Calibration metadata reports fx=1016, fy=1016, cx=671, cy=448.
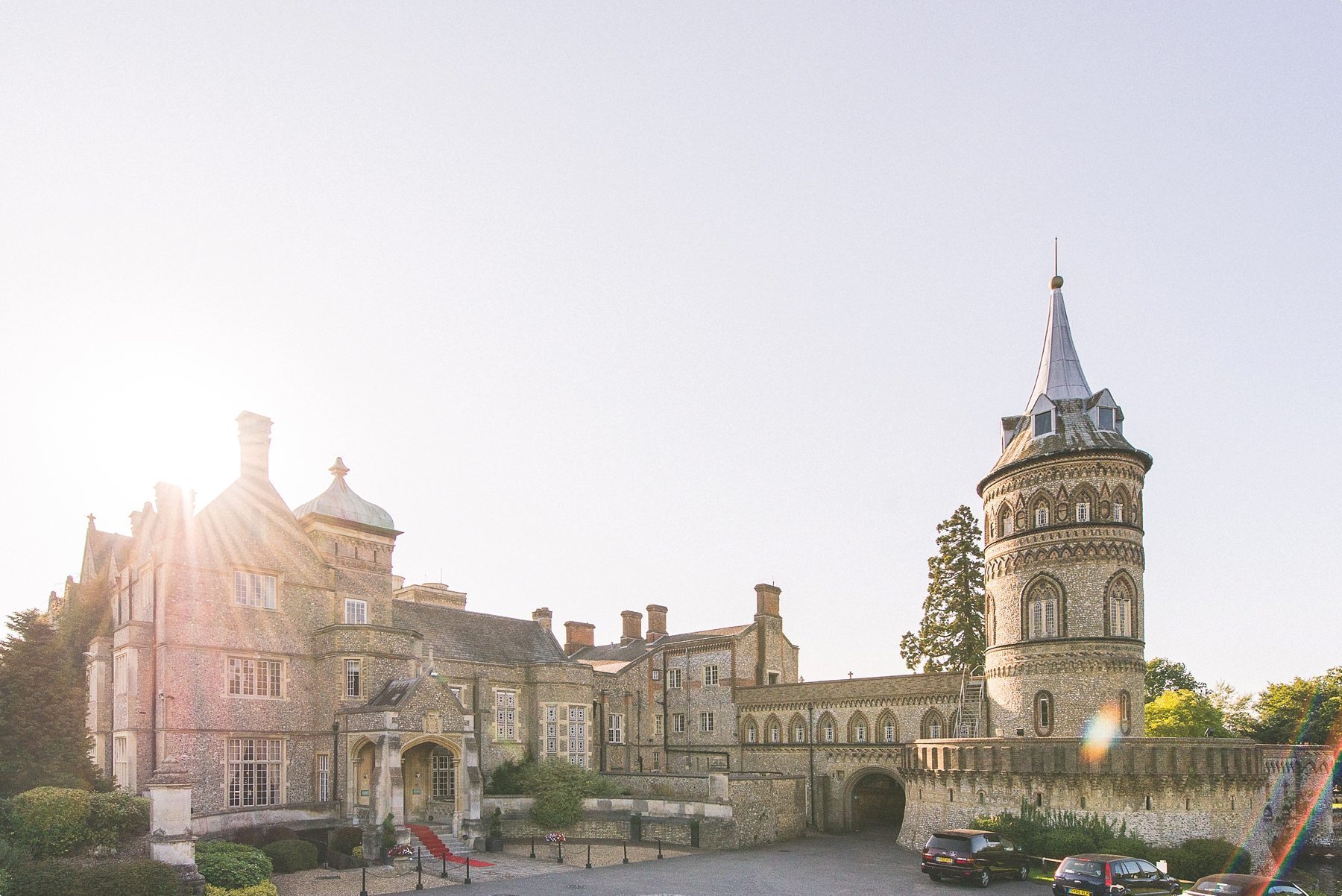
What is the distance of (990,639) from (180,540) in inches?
1182

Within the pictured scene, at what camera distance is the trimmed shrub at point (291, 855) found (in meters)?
29.3

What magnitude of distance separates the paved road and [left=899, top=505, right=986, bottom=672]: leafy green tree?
46.7 ft

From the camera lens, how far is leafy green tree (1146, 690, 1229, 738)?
55.1m

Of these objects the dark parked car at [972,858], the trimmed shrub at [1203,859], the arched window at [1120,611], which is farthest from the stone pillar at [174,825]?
the arched window at [1120,611]

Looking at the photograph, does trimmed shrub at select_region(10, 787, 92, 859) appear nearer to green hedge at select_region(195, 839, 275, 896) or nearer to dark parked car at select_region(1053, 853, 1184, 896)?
green hedge at select_region(195, 839, 275, 896)

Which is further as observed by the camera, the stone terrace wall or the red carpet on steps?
the stone terrace wall

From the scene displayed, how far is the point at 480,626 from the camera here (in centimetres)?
4572

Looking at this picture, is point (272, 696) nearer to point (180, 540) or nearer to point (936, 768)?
point (180, 540)

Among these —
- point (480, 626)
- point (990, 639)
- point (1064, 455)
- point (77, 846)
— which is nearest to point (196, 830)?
point (77, 846)

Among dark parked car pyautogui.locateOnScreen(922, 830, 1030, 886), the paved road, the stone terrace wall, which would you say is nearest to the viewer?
the paved road

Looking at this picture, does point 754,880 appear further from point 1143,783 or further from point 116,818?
point 116,818

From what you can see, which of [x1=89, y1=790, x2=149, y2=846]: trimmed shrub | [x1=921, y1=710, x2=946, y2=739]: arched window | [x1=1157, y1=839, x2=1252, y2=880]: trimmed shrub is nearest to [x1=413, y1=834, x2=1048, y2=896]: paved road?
[x1=1157, y1=839, x2=1252, y2=880]: trimmed shrub

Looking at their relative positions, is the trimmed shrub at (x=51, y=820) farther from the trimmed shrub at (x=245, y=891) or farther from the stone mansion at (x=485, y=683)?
the stone mansion at (x=485, y=683)

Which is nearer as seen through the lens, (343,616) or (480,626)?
(343,616)
